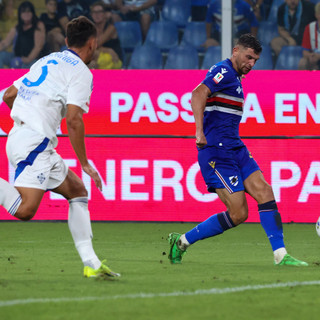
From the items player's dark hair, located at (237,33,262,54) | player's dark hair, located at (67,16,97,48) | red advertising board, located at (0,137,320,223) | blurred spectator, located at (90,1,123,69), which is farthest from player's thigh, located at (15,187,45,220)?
blurred spectator, located at (90,1,123,69)

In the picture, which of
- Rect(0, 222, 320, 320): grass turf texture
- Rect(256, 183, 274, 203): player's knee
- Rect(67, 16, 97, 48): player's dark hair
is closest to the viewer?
Rect(0, 222, 320, 320): grass turf texture

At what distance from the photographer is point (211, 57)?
11.9 metres

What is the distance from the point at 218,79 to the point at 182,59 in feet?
16.3

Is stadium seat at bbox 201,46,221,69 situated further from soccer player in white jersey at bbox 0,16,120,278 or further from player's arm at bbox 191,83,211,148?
soccer player in white jersey at bbox 0,16,120,278

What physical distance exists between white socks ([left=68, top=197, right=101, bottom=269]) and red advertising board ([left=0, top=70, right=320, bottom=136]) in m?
5.29

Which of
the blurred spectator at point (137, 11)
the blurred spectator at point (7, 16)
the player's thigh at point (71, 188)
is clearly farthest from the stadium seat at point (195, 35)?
the player's thigh at point (71, 188)

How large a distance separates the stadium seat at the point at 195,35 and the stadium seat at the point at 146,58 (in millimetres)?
413

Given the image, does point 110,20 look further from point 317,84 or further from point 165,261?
point 165,261

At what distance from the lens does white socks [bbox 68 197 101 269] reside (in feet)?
20.1

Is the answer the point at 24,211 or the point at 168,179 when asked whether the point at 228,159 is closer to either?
the point at 24,211

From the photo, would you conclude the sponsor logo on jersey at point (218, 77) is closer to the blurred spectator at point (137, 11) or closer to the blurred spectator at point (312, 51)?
the blurred spectator at point (312, 51)

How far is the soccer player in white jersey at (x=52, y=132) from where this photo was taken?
5938mm

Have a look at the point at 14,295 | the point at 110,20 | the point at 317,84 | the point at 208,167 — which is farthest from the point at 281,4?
the point at 14,295

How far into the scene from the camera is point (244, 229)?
10844mm
